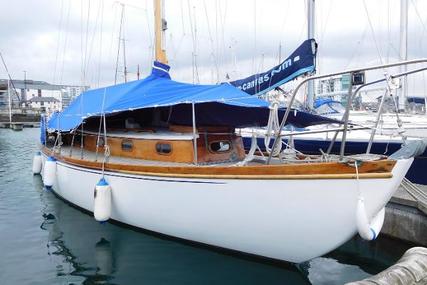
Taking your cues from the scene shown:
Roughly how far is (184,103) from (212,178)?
2.14m

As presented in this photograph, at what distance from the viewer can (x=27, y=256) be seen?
6.66m

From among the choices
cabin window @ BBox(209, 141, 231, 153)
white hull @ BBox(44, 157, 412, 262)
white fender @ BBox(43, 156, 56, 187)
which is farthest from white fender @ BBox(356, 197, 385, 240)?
white fender @ BBox(43, 156, 56, 187)

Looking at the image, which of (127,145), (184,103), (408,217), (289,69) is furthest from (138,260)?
(289,69)

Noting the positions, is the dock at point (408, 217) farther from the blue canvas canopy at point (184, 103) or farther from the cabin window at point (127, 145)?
the cabin window at point (127, 145)

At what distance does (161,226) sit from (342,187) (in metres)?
3.20

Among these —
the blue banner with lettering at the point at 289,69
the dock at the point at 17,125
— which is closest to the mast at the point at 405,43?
the blue banner with lettering at the point at 289,69

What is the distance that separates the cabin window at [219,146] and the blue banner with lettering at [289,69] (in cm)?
244

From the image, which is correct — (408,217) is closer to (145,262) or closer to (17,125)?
(145,262)

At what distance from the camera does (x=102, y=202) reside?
6.95 m

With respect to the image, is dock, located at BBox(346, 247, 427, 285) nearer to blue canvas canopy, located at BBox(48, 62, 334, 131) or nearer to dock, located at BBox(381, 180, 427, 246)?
dock, located at BBox(381, 180, 427, 246)

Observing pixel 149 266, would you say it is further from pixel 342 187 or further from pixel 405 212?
pixel 405 212

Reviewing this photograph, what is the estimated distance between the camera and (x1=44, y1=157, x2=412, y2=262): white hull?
15.8 feet

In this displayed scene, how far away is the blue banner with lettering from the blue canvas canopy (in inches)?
50.4

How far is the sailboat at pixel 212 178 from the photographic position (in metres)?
4.83
